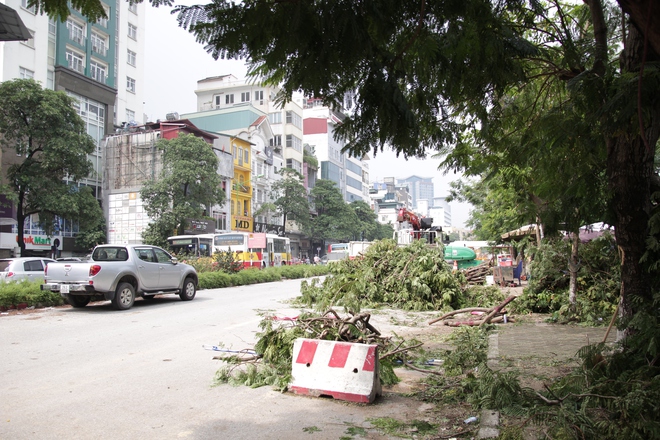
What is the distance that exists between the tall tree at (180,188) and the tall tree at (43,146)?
8853 mm

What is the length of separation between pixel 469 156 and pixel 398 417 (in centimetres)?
389

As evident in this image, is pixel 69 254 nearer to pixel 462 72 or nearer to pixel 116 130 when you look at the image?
pixel 116 130

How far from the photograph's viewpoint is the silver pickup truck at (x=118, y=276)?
12898mm

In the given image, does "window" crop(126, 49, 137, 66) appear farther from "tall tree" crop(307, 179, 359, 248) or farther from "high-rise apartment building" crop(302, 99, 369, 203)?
"high-rise apartment building" crop(302, 99, 369, 203)

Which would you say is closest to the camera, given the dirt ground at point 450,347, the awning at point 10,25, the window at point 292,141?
the dirt ground at point 450,347

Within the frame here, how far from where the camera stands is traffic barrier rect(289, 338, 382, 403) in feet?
17.4

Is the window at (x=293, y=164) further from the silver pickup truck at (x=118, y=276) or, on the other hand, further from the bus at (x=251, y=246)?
the silver pickup truck at (x=118, y=276)

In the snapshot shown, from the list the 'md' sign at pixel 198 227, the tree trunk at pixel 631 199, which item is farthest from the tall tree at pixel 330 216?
the tree trunk at pixel 631 199

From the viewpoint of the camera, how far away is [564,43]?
18.5 ft

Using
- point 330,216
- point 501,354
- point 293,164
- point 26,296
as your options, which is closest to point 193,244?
point 26,296

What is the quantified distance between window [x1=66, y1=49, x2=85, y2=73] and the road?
36412 millimetres

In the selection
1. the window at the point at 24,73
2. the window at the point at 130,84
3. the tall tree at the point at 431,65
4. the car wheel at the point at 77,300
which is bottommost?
the car wheel at the point at 77,300

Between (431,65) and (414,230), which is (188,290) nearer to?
(431,65)

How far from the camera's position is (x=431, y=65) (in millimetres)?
4402
